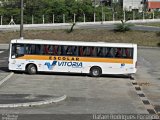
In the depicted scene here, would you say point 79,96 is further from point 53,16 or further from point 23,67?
point 53,16

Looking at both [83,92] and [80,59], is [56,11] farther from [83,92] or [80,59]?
[83,92]

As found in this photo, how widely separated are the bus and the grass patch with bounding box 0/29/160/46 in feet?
90.4

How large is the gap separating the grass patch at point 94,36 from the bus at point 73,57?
27.6 m

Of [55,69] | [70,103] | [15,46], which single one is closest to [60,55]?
[55,69]

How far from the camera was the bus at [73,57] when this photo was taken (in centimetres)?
3181

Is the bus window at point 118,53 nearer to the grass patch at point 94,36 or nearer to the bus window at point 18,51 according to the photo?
the bus window at point 18,51

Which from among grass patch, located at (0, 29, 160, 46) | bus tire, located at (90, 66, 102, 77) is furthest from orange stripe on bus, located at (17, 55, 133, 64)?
grass patch, located at (0, 29, 160, 46)

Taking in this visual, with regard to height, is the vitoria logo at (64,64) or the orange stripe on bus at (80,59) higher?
the orange stripe on bus at (80,59)

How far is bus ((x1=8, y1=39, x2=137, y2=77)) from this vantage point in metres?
31.8

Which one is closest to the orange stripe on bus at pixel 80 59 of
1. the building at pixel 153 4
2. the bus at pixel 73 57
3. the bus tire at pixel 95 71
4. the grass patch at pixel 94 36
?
the bus at pixel 73 57

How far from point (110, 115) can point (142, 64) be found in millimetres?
24401

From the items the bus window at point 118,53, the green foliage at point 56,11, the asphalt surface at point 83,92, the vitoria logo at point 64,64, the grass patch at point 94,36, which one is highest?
the green foliage at point 56,11

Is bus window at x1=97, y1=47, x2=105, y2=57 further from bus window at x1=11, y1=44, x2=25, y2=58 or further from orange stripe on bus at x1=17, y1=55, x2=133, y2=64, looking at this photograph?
bus window at x1=11, y1=44, x2=25, y2=58

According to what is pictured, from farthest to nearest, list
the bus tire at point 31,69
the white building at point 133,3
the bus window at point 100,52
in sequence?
the white building at point 133,3 < the bus tire at point 31,69 < the bus window at point 100,52
